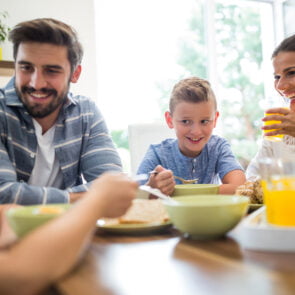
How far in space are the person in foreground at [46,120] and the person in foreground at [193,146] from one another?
1.14 ft

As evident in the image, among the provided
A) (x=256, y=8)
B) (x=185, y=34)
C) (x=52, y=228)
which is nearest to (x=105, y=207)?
(x=52, y=228)

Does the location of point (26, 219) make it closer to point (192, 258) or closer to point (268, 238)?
point (192, 258)

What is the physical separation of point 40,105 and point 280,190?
1.07 meters

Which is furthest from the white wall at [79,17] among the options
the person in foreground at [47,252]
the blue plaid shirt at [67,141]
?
the person in foreground at [47,252]

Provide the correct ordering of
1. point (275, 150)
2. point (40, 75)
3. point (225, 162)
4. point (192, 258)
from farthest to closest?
point (275, 150) < point (225, 162) < point (40, 75) < point (192, 258)

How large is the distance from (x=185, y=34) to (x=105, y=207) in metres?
3.91

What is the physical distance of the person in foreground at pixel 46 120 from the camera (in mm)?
1470

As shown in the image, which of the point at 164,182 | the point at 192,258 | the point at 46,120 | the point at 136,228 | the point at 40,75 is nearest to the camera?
the point at 192,258

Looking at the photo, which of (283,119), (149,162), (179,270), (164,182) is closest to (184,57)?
(149,162)

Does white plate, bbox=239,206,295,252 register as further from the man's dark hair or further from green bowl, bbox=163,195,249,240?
the man's dark hair

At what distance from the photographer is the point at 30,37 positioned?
4.88ft

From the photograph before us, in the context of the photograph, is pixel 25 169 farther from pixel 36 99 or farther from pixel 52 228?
pixel 52 228

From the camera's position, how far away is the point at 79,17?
354 cm

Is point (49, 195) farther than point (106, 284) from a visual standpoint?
Yes
